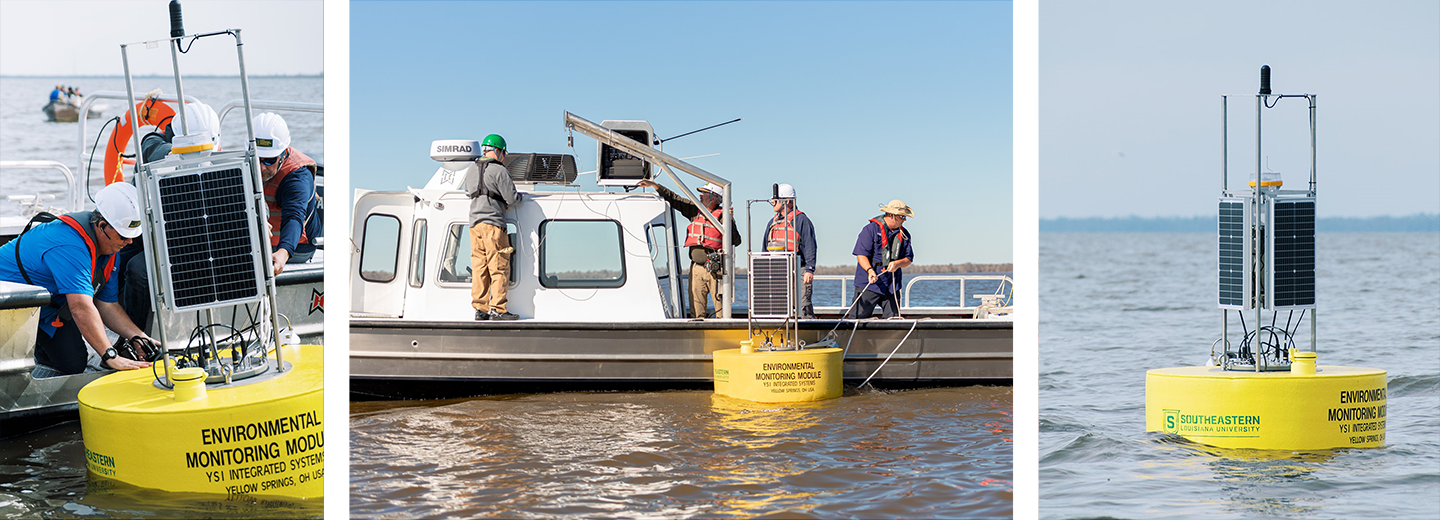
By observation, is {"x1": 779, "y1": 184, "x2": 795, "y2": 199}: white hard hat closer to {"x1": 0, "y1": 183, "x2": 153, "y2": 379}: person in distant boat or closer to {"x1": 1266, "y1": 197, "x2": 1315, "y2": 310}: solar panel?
{"x1": 1266, "y1": 197, "x2": 1315, "y2": 310}: solar panel

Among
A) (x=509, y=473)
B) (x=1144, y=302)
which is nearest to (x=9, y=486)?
(x=509, y=473)

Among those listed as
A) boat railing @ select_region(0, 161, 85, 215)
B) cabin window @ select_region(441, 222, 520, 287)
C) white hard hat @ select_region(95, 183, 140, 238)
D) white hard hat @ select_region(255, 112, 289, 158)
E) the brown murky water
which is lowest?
the brown murky water

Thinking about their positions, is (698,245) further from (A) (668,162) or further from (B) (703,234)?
(A) (668,162)

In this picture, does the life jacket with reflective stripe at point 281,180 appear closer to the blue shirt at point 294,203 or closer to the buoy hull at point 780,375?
the blue shirt at point 294,203

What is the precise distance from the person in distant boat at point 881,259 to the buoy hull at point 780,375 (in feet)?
3.77

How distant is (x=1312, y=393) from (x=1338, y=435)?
30 cm

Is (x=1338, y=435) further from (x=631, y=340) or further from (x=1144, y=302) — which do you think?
(x=1144, y=302)

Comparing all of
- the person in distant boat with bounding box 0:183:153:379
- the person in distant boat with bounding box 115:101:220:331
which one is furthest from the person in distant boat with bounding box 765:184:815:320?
the person in distant boat with bounding box 0:183:153:379

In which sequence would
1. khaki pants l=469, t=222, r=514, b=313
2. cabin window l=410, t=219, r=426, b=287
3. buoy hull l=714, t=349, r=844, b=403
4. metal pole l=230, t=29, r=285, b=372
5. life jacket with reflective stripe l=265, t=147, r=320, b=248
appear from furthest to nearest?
cabin window l=410, t=219, r=426, b=287, khaki pants l=469, t=222, r=514, b=313, buoy hull l=714, t=349, r=844, b=403, life jacket with reflective stripe l=265, t=147, r=320, b=248, metal pole l=230, t=29, r=285, b=372

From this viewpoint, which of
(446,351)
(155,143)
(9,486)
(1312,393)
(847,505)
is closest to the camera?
(847,505)

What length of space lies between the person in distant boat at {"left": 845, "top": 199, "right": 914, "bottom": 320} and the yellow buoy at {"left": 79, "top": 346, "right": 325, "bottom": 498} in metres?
5.16

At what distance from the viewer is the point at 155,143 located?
5500mm

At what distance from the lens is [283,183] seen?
20.2 ft

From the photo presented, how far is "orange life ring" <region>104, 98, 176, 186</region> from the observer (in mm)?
5988
